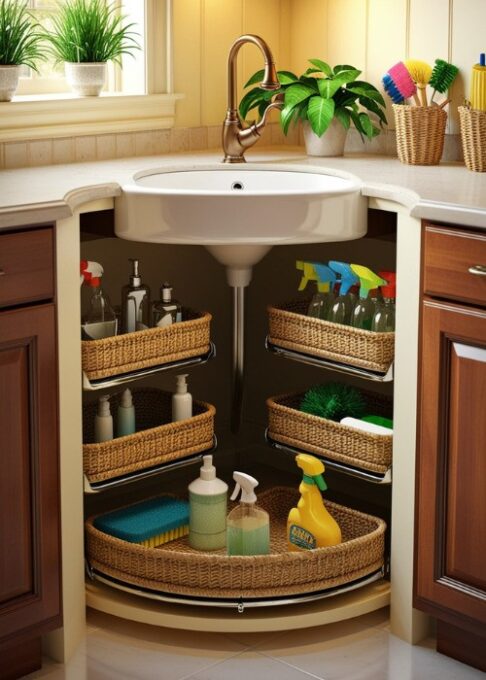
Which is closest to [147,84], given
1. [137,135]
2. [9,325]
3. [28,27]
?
[137,135]

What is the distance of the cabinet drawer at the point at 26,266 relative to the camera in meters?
2.16

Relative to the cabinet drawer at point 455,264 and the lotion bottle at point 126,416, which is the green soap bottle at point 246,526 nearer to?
the lotion bottle at point 126,416

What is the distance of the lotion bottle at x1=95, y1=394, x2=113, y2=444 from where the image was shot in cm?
260

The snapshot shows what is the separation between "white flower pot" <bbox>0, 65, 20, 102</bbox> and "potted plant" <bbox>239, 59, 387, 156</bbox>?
634 millimetres

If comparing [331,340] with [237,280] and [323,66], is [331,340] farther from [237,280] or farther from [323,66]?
[323,66]

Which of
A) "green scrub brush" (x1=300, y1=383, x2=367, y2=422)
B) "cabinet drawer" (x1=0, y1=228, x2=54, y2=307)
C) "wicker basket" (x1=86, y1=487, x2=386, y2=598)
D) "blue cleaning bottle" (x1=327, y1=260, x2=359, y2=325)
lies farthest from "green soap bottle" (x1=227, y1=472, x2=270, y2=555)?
"cabinet drawer" (x1=0, y1=228, x2=54, y2=307)

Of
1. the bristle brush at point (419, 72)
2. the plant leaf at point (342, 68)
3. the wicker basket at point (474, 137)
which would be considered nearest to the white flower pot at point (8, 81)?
the plant leaf at point (342, 68)

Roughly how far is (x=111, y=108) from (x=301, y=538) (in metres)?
1.18

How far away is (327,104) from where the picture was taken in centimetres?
294

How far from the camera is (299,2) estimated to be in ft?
10.8

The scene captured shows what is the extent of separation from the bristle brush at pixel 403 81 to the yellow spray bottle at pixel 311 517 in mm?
930

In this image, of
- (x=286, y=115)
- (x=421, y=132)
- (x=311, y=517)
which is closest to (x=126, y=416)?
(x=311, y=517)

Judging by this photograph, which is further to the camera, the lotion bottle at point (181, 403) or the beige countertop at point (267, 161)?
the lotion bottle at point (181, 403)

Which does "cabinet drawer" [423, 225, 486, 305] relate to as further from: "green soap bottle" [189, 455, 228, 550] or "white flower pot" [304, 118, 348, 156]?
"white flower pot" [304, 118, 348, 156]
